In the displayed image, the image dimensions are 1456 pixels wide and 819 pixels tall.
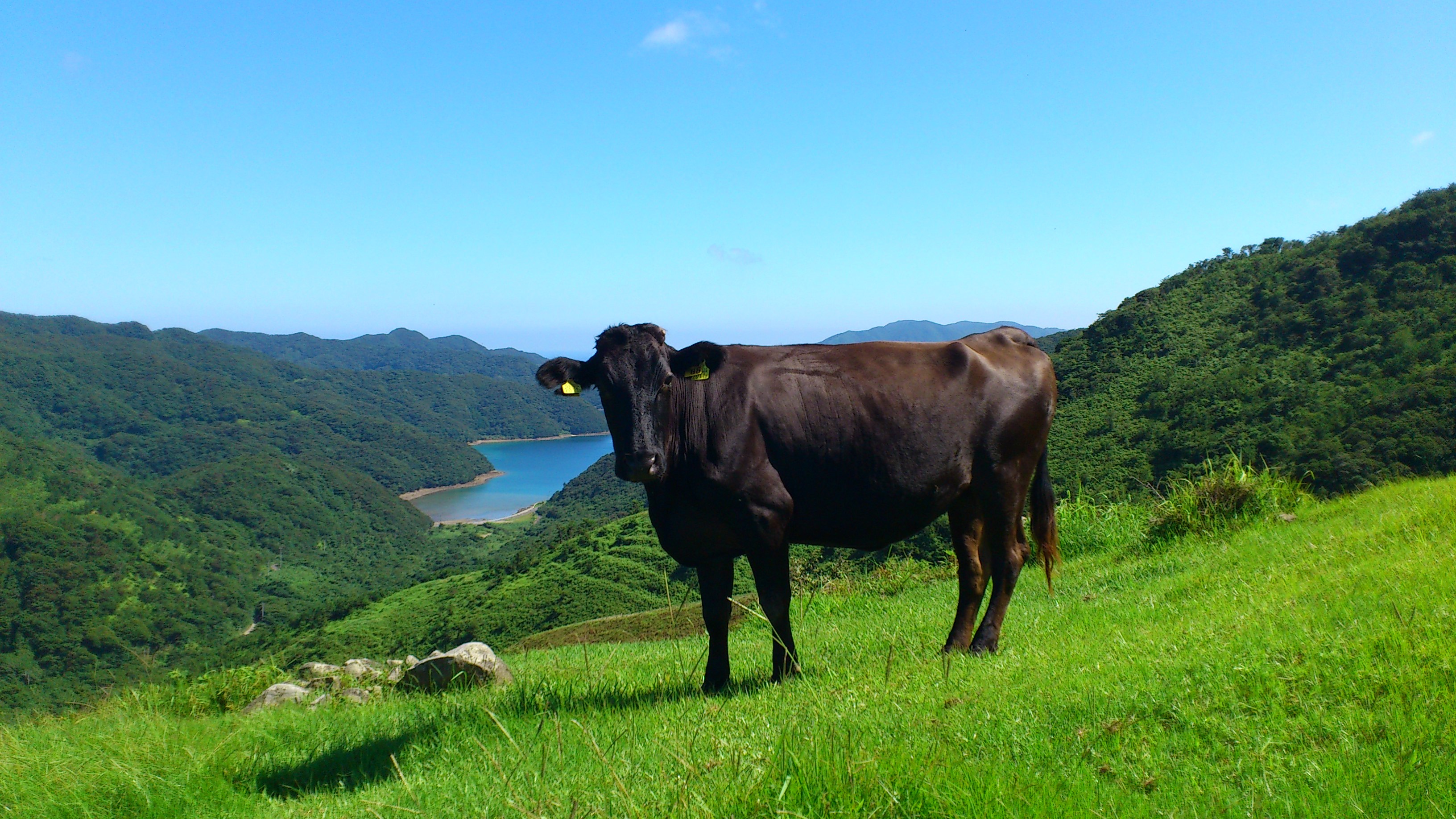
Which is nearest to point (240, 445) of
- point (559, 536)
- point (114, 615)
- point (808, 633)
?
point (114, 615)

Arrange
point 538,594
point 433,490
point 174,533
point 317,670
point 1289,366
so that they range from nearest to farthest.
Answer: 1. point 317,670
2. point 1289,366
3. point 538,594
4. point 174,533
5. point 433,490

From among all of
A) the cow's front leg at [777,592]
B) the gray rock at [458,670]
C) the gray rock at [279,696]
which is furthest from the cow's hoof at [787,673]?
the gray rock at [279,696]

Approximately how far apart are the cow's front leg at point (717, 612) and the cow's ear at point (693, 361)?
1162 millimetres

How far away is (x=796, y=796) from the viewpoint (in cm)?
307

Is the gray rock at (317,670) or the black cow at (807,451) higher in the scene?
the black cow at (807,451)

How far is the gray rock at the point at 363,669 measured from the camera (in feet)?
33.5

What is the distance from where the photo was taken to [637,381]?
5500mm

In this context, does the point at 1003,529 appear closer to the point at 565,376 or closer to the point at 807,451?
the point at 807,451

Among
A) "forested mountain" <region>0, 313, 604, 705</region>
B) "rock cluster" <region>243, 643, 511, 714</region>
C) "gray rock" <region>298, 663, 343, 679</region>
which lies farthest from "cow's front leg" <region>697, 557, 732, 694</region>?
"forested mountain" <region>0, 313, 604, 705</region>

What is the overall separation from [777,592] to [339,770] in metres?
2.71

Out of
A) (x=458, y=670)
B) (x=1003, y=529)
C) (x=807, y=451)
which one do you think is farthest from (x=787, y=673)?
(x=458, y=670)

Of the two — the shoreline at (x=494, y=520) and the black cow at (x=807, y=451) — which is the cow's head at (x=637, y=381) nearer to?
the black cow at (x=807, y=451)

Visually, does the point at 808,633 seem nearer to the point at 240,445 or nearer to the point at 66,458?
the point at 66,458

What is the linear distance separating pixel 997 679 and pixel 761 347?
8.66 feet
